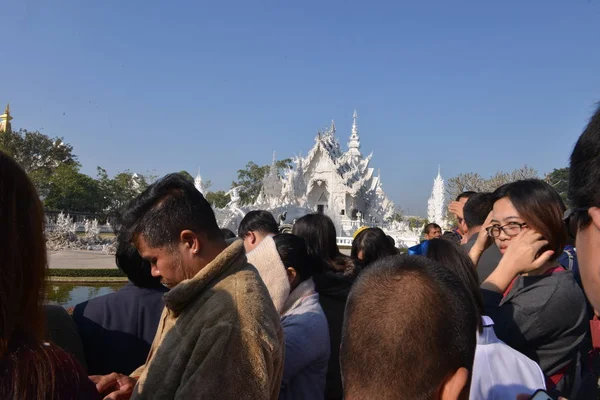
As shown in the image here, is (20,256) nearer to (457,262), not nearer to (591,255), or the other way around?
(591,255)

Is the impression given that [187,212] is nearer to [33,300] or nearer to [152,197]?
[152,197]

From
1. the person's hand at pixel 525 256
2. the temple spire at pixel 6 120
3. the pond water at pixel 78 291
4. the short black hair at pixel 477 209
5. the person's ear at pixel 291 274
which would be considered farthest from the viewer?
the temple spire at pixel 6 120

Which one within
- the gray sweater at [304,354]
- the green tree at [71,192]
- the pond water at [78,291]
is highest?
the green tree at [71,192]

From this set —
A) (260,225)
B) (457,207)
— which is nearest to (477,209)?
(457,207)

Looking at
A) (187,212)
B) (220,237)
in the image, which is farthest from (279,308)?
(187,212)

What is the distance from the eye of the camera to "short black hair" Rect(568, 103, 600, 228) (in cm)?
118

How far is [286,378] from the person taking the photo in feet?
7.94

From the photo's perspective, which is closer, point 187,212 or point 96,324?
point 187,212

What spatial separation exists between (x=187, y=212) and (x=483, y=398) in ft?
4.43

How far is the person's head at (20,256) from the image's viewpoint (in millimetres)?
1138

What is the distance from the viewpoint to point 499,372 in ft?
5.49

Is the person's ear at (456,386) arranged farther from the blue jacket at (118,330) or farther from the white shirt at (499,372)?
the blue jacket at (118,330)

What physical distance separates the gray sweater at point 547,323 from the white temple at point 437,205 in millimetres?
39632

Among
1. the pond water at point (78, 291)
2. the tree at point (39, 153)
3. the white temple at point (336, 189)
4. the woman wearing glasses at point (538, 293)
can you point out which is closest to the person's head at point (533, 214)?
the woman wearing glasses at point (538, 293)
